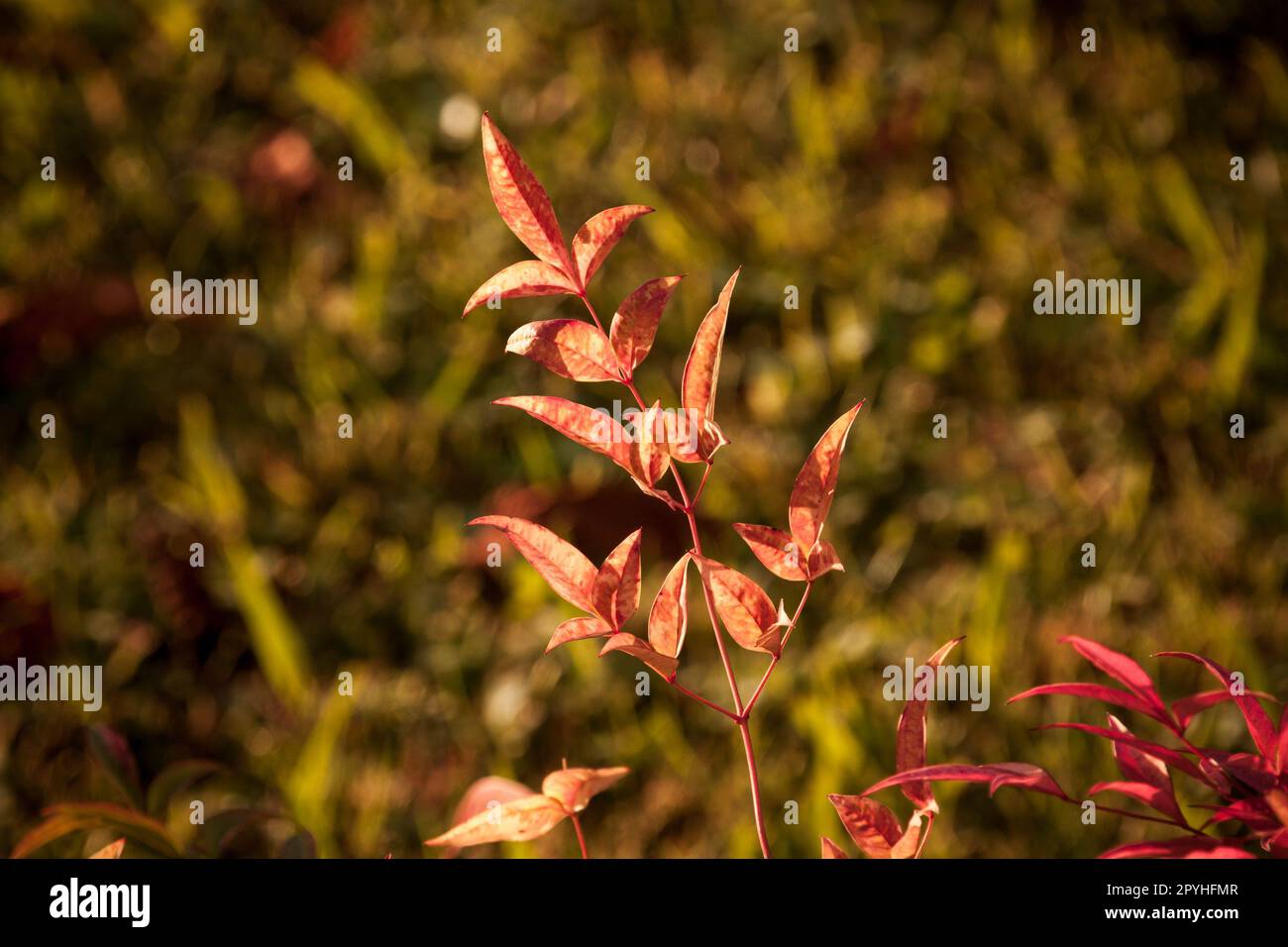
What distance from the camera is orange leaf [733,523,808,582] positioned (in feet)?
1.54

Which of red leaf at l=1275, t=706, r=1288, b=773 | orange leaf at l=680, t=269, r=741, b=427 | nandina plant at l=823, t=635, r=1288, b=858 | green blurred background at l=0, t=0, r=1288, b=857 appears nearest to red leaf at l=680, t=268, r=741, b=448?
orange leaf at l=680, t=269, r=741, b=427

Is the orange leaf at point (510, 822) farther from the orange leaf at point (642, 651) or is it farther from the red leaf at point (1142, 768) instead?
the red leaf at point (1142, 768)

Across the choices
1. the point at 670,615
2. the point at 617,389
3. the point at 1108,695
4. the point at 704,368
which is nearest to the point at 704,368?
the point at 704,368

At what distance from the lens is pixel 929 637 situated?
1.45 metres

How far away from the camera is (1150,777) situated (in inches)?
18.7

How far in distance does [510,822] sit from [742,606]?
126mm

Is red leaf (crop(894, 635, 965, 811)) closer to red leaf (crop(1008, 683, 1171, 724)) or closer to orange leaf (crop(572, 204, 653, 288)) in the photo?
red leaf (crop(1008, 683, 1171, 724))

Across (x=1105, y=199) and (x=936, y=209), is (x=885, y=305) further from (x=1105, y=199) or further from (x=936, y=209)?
(x=1105, y=199)

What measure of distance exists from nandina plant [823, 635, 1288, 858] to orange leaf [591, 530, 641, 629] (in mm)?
115

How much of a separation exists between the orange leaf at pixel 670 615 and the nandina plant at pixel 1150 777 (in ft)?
0.30

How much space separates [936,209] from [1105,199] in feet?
0.86

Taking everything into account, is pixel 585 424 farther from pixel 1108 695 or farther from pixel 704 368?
pixel 1108 695

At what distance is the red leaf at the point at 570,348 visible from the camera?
0.46 m
